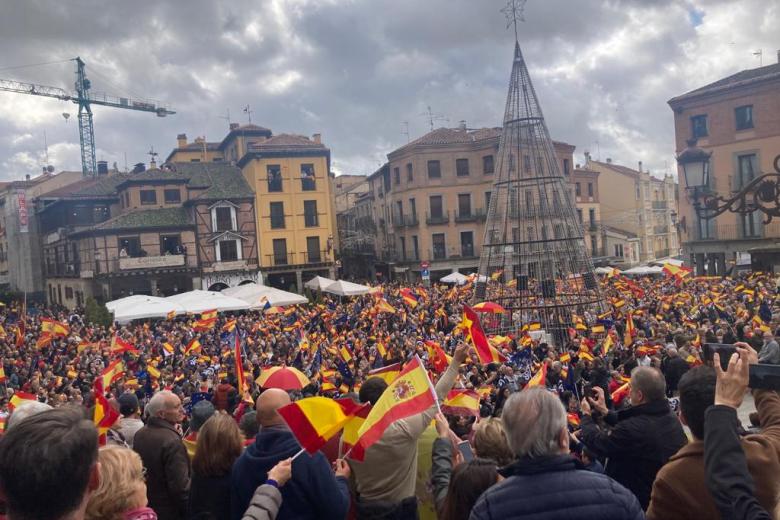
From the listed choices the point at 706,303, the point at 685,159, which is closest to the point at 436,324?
the point at 706,303

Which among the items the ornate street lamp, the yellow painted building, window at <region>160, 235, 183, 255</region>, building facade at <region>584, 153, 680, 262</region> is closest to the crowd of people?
the ornate street lamp

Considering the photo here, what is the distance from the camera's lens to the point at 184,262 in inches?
1572

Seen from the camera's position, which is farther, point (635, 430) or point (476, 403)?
point (476, 403)

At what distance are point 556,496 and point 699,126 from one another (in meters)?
40.0

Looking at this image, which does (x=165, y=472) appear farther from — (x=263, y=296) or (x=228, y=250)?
(x=228, y=250)

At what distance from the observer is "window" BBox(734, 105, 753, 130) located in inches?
1394

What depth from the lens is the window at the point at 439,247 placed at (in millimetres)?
45469

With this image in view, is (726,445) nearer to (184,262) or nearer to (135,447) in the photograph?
(135,447)

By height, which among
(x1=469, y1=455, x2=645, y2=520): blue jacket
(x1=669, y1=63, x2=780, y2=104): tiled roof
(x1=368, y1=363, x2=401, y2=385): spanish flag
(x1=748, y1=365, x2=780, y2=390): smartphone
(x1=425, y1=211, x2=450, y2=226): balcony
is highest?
(x1=669, y1=63, x2=780, y2=104): tiled roof

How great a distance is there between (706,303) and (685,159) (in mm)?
12529

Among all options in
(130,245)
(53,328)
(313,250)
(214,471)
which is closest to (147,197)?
(130,245)

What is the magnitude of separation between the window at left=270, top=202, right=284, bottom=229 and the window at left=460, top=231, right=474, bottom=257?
12553 millimetres

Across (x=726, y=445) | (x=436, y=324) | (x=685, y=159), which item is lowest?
(x=436, y=324)

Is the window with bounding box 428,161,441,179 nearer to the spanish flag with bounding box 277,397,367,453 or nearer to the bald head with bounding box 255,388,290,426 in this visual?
the bald head with bounding box 255,388,290,426
